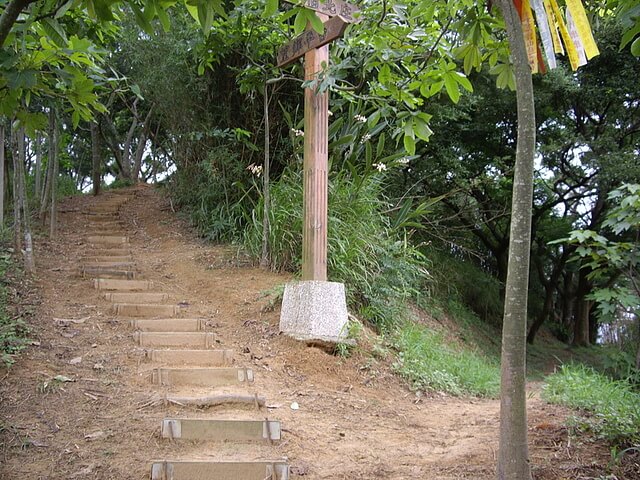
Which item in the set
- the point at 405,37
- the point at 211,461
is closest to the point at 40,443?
the point at 211,461

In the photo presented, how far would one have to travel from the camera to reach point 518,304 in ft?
7.81

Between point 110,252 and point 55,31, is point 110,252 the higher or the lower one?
the lower one

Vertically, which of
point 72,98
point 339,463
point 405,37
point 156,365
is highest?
point 405,37

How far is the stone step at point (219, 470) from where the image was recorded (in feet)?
9.10

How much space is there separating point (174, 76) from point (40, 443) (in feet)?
20.6

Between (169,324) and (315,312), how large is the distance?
1.33m

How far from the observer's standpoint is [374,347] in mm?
5164

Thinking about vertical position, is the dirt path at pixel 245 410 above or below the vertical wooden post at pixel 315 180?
below

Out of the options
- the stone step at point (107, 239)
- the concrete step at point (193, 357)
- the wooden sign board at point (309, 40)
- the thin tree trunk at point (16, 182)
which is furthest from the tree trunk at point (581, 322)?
the thin tree trunk at point (16, 182)

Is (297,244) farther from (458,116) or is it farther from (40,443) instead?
(458,116)

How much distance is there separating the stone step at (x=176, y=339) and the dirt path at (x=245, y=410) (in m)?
0.11

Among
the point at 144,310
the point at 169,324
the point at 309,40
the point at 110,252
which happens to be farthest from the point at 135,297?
the point at 309,40

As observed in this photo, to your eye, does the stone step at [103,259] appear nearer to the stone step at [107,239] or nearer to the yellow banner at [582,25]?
the stone step at [107,239]

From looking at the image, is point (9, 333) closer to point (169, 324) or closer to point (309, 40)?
point (169, 324)
